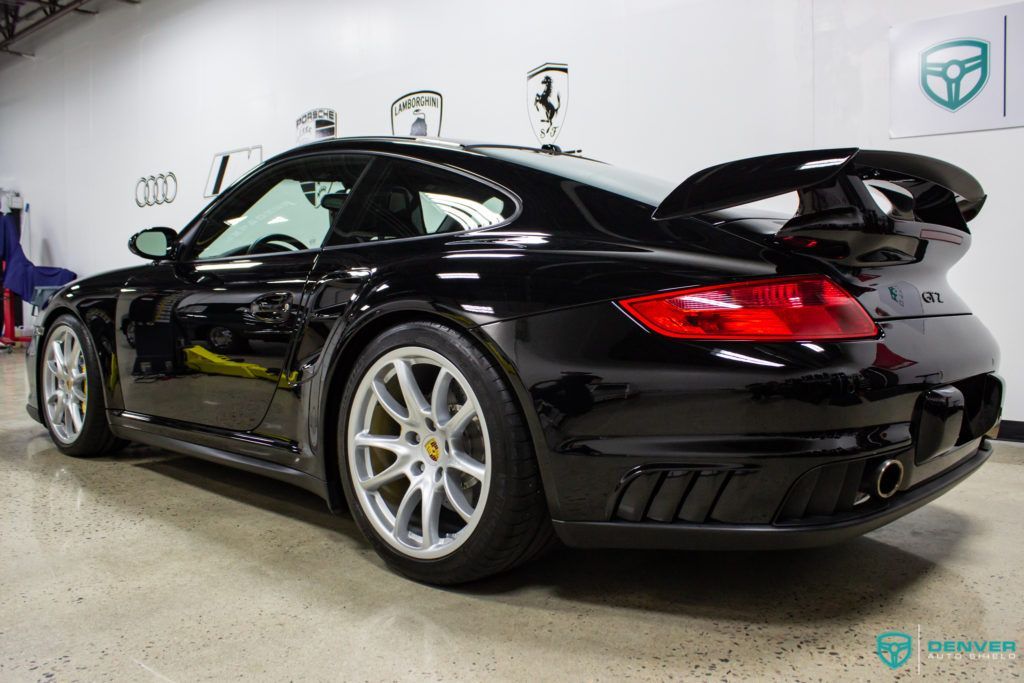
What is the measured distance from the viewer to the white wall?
Result: 150 inches

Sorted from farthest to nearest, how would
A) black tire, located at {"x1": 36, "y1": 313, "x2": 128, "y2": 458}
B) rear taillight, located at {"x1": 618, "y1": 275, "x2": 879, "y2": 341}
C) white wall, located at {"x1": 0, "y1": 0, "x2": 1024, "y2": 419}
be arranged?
1. white wall, located at {"x1": 0, "y1": 0, "x2": 1024, "y2": 419}
2. black tire, located at {"x1": 36, "y1": 313, "x2": 128, "y2": 458}
3. rear taillight, located at {"x1": 618, "y1": 275, "x2": 879, "y2": 341}

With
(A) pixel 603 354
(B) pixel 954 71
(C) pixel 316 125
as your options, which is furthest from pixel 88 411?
(C) pixel 316 125

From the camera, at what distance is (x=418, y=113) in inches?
232

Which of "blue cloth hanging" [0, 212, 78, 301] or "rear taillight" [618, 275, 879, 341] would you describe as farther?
"blue cloth hanging" [0, 212, 78, 301]

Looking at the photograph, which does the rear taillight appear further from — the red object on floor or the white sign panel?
the red object on floor

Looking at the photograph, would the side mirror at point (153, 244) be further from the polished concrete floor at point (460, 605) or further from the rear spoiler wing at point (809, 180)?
the rear spoiler wing at point (809, 180)

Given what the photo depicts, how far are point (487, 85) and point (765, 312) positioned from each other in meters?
4.44

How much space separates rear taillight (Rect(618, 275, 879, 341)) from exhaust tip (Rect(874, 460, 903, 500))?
0.79 feet

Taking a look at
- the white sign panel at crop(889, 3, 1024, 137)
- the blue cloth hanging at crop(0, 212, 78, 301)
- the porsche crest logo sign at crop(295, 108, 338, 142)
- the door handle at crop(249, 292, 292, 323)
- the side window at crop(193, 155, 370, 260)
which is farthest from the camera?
the blue cloth hanging at crop(0, 212, 78, 301)

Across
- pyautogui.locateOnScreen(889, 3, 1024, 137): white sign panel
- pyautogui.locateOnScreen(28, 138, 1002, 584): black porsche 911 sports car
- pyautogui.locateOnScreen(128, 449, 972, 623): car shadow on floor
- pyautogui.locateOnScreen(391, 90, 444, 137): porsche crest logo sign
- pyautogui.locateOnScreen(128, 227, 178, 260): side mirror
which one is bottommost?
pyautogui.locateOnScreen(128, 449, 972, 623): car shadow on floor

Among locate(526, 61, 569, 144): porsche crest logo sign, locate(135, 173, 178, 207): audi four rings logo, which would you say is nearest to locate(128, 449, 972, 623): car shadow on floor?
locate(526, 61, 569, 144): porsche crest logo sign

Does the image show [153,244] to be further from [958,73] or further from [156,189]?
[156,189]

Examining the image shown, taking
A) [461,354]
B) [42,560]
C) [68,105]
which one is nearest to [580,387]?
[461,354]

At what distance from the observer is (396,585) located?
179 centimetres
